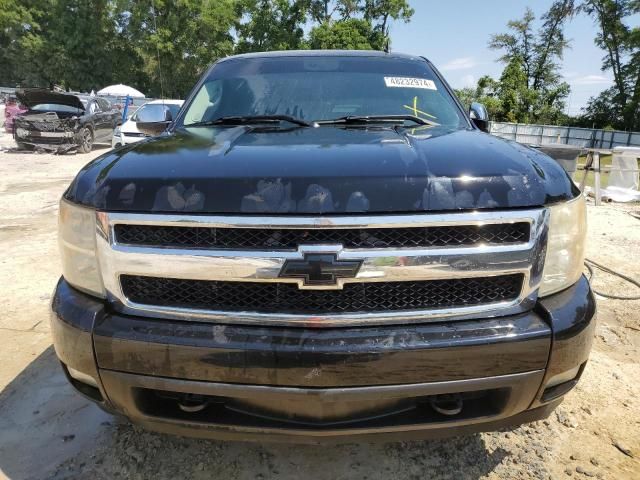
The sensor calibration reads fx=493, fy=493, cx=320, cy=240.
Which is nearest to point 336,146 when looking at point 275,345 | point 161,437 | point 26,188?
point 275,345

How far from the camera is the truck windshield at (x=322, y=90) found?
2.80m

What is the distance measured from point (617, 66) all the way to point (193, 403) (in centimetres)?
4974

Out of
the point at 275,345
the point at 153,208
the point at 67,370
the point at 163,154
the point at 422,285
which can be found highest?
the point at 163,154

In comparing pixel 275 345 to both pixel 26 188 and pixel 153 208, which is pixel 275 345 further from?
pixel 26 188

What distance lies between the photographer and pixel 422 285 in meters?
1.66

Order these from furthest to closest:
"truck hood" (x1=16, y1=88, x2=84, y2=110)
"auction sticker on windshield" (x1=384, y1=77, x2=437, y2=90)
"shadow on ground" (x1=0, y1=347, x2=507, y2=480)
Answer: "truck hood" (x1=16, y1=88, x2=84, y2=110)
"auction sticker on windshield" (x1=384, y1=77, x2=437, y2=90)
"shadow on ground" (x1=0, y1=347, x2=507, y2=480)

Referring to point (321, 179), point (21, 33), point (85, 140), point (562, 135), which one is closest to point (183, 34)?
point (21, 33)

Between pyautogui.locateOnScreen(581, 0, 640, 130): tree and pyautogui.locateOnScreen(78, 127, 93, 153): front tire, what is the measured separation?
38895 millimetres

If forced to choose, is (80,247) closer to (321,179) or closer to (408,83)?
(321,179)

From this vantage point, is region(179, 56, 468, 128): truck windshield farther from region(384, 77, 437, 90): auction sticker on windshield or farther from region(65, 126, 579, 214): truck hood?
region(65, 126, 579, 214): truck hood

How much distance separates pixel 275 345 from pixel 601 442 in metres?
1.85

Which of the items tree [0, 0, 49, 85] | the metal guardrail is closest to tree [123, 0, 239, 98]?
tree [0, 0, 49, 85]

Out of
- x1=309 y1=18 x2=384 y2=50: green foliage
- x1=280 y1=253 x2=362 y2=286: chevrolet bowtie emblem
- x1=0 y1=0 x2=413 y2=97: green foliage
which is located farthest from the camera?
x1=0 y1=0 x2=413 y2=97: green foliage

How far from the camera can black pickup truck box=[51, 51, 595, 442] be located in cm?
159
